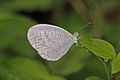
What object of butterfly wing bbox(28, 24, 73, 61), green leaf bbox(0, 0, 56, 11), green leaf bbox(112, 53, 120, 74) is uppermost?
butterfly wing bbox(28, 24, 73, 61)

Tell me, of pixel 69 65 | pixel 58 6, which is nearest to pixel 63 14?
pixel 58 6

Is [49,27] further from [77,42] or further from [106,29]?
[106,29]

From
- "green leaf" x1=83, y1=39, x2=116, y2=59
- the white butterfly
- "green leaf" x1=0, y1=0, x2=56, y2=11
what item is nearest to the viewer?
"green leaf" x1=83, y1=39, x2=116, y2=59

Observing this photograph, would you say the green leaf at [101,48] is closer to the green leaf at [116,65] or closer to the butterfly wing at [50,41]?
the green leaf at [116,65]

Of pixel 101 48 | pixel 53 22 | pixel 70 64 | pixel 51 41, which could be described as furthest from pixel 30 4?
pixel 101 48

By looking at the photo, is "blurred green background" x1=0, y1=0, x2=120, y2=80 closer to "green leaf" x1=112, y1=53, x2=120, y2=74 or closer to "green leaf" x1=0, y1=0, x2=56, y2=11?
"green leaf" x1=0, y1=0, x2=56, y2=11

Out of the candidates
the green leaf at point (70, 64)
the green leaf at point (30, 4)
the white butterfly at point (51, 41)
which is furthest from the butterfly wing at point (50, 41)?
the green leaf at point (30, 4)

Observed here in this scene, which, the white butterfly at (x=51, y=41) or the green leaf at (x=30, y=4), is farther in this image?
the green leaf at (x=30, y=4)

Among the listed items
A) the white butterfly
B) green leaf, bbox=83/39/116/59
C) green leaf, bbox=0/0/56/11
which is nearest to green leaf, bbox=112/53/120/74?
green leaf, bbox=83/39/116/59
